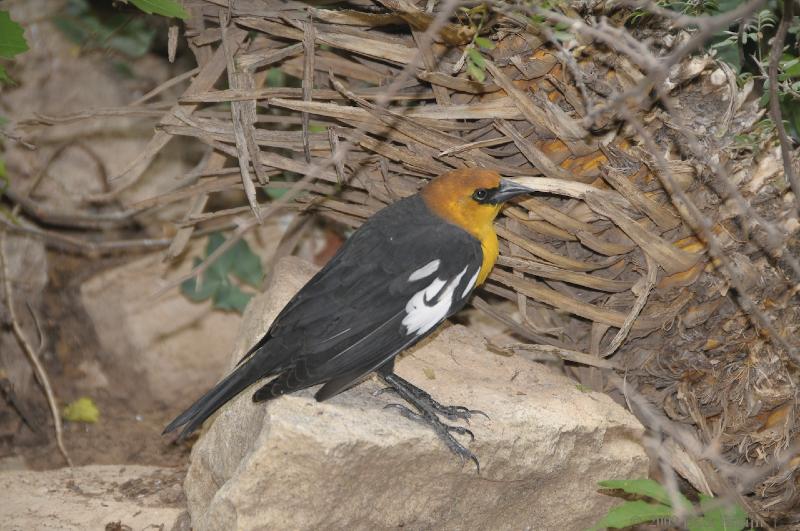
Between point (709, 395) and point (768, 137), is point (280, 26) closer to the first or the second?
point (768, 137)

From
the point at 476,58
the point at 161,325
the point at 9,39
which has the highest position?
the point at 476,58

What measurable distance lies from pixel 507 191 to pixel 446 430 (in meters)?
0.74

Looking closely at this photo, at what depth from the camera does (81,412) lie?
3.78 metres

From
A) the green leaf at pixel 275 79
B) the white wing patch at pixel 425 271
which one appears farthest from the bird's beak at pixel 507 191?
the green leaf at pixel 275 79

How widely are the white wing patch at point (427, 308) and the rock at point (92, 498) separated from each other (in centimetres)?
96

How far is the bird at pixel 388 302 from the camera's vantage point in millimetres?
2594

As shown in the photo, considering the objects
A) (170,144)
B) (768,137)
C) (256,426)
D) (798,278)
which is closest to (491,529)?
(256,426)

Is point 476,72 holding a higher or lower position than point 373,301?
higher

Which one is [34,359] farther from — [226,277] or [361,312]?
[361,312]

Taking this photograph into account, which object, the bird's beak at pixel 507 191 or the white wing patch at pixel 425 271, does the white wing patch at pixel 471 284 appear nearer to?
the white wing patch at pixel 425 271

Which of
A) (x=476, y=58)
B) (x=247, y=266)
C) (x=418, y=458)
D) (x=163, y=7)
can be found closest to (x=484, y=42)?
(x=476, y=58)

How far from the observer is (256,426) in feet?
8.38

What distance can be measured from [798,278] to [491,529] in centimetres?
117

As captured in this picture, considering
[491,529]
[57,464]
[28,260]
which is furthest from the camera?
[28,260]
